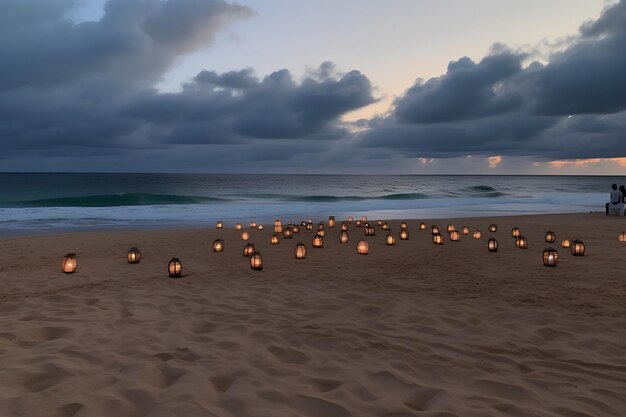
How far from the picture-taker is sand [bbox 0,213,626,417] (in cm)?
367

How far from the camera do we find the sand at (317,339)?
367cm

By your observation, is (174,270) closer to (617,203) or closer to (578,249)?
(578,249)

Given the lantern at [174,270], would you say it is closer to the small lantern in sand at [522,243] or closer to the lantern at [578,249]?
the small lantern in sand at [522,243]

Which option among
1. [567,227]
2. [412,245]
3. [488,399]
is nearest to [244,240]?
[412,245]

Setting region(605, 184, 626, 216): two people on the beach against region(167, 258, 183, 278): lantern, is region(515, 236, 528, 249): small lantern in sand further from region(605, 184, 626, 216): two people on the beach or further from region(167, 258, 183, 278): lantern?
region(605, 184, 626, 216): two people on the beach

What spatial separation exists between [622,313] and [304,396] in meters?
5.74

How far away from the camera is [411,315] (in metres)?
6.33

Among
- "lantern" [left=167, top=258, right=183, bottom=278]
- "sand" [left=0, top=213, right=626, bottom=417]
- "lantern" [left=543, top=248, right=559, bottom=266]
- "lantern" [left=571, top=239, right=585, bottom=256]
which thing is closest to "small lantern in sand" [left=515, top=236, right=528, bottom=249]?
"lantern" [left=571, top=239, right=585, bottom=256]

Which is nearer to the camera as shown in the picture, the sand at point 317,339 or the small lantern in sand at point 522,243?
the sand at point 317,339

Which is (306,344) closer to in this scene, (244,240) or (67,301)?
(67,301)

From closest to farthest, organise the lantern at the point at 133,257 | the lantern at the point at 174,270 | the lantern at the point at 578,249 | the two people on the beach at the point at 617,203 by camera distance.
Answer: the lantern at the point at 174,270
the lantern at the point at 133,257
the lantern at the point at 578,249
the two people on the beach at the point at 617,203

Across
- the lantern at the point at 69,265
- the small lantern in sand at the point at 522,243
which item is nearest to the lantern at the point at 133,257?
the lantern at the point at 69,265

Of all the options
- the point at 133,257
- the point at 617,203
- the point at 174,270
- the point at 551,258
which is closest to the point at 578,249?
the point at 551,258

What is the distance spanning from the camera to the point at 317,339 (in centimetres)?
529
